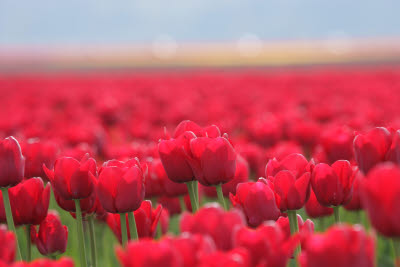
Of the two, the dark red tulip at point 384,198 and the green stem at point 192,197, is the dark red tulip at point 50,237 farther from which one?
the dark red tulip at point 384,198

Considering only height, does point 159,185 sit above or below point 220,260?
below

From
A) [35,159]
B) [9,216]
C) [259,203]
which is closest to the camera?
[259,203]

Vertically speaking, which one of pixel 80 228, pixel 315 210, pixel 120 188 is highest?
pixel 120 188

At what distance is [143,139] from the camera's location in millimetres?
2631

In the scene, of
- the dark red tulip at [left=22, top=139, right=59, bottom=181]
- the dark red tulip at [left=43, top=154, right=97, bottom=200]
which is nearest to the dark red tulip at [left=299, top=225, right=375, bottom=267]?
the dark red tulip at [left=43, top=154, right=97, bottom=200]

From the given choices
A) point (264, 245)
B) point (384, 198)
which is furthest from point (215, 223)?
Answer: point (384, 198)

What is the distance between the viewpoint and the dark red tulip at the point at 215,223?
674 millimetres

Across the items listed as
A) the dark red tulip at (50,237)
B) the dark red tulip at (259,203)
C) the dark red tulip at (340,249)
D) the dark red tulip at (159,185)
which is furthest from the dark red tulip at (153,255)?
the dark red tulip at (159,185)

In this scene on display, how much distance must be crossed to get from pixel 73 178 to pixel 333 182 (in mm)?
508

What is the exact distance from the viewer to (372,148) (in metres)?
1.00

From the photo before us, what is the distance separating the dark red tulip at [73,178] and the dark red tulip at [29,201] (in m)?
0.06

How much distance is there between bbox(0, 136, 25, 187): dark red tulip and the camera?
1.08m

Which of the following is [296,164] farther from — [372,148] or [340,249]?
[340,249]

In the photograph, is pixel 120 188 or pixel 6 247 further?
pixel 120 188
